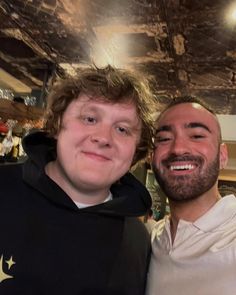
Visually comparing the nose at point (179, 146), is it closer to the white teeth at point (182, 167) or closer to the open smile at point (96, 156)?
the white teeth at point (182, 167)

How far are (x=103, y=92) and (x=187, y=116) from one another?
0.53 metres

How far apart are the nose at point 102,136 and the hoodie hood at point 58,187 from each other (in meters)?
0.20

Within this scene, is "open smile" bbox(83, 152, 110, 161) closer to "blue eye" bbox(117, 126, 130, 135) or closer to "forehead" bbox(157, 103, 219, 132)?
"blue eye" bbox(117, 126, 130, 135)

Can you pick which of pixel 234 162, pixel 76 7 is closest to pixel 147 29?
pixel 76 7

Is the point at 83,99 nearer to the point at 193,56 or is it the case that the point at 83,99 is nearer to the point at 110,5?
the point at 110,5

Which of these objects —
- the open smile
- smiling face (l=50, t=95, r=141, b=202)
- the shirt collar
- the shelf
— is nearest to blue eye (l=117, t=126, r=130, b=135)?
smiling face (l=50, t=95, r=141, b=202)

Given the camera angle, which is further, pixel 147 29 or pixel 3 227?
pixel 147 29

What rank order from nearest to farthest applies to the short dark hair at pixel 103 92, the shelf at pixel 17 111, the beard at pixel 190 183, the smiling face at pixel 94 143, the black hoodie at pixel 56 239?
the black hoodie at pixel 56 239, the smiling face at pixel 94 143, the short dark hair at pixel 103 92, the beard at pixel 190 183, the shelf at pixel 17 111

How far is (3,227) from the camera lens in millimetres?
968

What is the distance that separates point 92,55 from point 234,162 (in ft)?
9.43

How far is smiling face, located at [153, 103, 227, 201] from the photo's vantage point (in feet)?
4.62

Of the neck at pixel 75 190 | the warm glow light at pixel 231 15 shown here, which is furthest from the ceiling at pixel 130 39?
the neck at pixel 75 190

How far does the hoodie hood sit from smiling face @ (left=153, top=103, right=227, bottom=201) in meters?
0.19

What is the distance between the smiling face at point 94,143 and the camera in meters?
1.04
